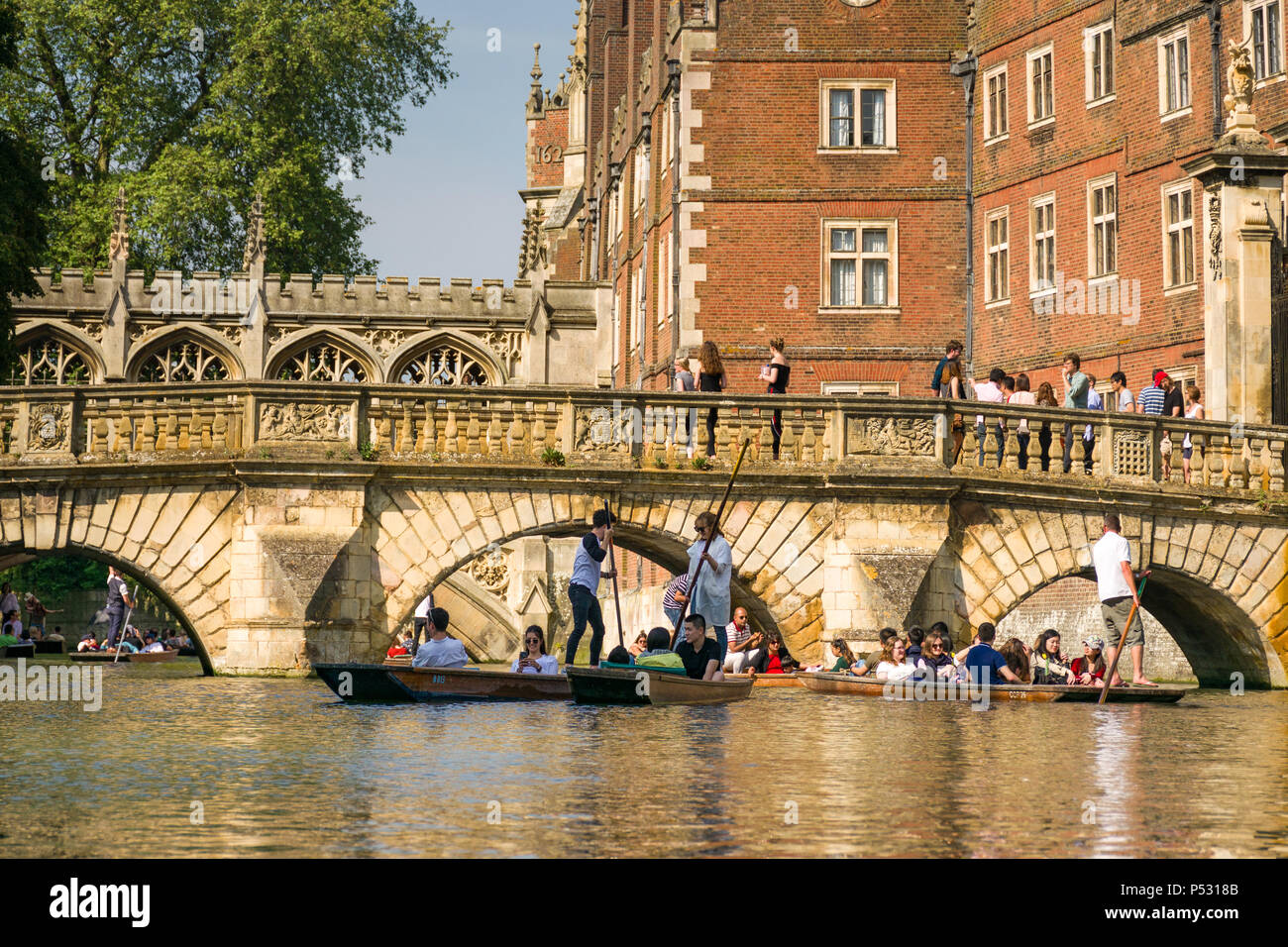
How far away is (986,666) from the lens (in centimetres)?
1995

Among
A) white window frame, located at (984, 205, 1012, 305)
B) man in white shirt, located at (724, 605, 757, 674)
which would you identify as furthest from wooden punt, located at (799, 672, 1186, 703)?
white window frame, located at (984, 205, 1012, 305)

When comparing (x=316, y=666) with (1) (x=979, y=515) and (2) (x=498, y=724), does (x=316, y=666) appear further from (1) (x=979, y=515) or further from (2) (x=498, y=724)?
(1) (x=979, y=515)

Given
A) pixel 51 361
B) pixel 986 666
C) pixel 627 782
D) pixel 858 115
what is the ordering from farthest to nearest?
pixel 51 361, pixel 858 115, pixel 986 666, pixel 627 782

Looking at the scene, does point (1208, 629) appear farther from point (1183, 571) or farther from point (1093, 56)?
point (1093, 56)

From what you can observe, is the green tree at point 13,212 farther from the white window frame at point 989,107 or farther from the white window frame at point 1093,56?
the white window frame at point 1093,56

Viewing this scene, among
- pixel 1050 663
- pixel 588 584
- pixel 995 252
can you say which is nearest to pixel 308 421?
pixel 588 584

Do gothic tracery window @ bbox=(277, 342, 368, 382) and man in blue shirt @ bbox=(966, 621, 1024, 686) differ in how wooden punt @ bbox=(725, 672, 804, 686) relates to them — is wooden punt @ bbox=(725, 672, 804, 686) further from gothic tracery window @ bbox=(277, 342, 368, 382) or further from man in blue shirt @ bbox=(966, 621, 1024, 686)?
gothic tracery window @ bbox=(277, 342, 368, 382)

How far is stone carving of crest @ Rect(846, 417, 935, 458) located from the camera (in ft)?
74.5

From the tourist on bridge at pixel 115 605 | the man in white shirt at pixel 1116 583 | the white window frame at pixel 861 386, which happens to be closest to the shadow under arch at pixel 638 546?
the man in white shirt at pixel 1116 583

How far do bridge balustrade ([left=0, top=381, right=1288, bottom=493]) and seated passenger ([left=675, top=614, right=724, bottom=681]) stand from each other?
413 centimetres

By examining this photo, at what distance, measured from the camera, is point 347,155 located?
51.3 m

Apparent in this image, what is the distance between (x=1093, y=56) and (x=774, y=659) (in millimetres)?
15143
